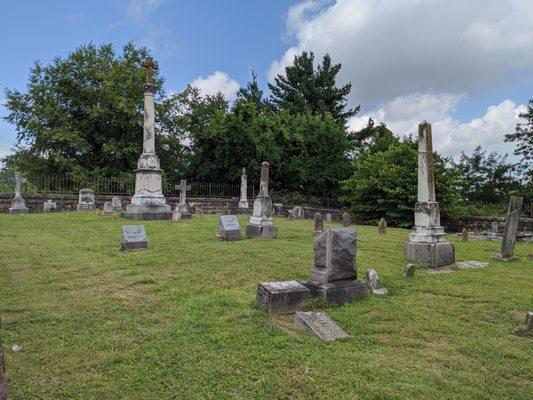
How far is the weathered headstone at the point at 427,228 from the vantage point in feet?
29.7

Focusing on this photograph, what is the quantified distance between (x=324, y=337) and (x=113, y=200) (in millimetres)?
17455

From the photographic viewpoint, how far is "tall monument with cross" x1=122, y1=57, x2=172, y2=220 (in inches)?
636

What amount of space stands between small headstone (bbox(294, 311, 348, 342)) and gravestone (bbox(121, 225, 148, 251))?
5627 millimetres

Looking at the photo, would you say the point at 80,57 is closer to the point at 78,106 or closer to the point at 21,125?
the point at 78,106

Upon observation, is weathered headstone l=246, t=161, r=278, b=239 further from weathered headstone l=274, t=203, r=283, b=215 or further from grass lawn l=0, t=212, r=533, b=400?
weathered headstone l=274, t=203, r=283, b=215

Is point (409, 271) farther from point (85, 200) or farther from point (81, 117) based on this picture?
point (81, 117)

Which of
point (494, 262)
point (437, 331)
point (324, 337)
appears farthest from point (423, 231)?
point (324, 337)

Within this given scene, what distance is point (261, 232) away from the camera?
11.6 meters

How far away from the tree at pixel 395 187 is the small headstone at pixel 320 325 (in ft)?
51.8

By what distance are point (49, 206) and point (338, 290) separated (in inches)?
704

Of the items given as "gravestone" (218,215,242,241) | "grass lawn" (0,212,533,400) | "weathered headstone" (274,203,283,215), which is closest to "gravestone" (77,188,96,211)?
"weathered headstone" (274,203,283,215)

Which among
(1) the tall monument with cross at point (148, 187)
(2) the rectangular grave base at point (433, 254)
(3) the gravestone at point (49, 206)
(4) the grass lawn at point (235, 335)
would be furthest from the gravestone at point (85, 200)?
(2) the rectangular grave base at point (433, 254)

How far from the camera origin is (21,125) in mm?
28406

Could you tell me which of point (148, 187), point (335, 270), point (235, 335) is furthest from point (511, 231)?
point (148, 187)
